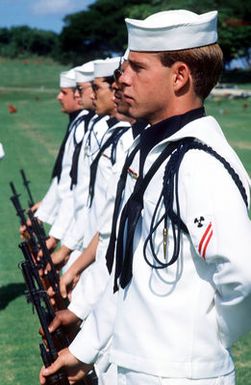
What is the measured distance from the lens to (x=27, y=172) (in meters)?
20.1

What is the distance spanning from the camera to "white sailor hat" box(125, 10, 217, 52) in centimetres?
306

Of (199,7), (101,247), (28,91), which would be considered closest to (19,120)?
(199,7)

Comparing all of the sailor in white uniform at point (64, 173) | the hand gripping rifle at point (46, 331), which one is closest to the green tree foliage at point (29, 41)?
the sailor in white uniform at point (64, 173)

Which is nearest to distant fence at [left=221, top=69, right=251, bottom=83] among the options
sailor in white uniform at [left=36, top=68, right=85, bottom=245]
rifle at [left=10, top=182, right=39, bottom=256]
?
sailor in white uniform at [left=36, top=68, right=85, bottom=245]

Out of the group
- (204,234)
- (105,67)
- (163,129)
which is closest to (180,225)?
(204,234)

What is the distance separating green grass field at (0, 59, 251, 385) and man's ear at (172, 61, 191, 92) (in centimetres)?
380

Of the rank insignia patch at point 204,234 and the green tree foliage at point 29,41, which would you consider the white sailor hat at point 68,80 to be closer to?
the rank insignia patch at point 204,234

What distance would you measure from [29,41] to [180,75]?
356ft

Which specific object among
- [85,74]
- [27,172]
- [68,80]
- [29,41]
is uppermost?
[85,74]

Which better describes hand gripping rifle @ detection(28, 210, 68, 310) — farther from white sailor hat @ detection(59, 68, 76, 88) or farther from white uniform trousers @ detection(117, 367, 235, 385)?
white uniform trousers @ detection(117, 367, 235, 385)

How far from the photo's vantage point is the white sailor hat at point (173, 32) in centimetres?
306

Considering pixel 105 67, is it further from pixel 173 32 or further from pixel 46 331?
pixel 173 32

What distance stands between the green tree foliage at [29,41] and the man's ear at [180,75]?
101 metres

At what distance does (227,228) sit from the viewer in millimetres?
2852
